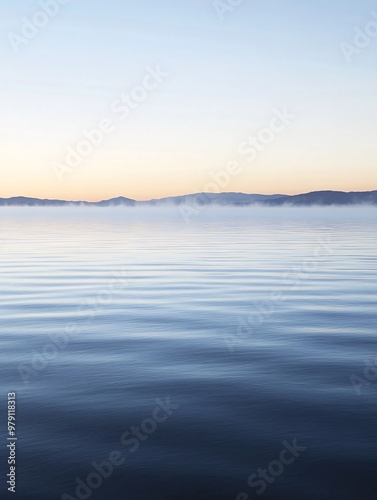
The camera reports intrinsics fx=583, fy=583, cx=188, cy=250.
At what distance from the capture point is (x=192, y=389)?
1236 centimetres

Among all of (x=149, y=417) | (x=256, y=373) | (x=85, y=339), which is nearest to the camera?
(x=149, y=417)

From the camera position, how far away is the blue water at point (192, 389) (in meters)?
8.48

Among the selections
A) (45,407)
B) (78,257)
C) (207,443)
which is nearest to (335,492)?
(207,443)

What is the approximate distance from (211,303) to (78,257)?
860 inches

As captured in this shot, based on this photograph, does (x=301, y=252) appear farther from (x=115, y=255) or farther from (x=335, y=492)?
(x=335, y=492)

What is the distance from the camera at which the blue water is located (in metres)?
8.48

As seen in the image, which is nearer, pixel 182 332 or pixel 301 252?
pixel 182 332

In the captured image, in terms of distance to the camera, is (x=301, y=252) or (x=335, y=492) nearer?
(x=335, y=492)

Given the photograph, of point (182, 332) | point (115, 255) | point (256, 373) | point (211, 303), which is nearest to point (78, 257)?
point (115, 255)

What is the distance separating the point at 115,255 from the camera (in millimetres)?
44344

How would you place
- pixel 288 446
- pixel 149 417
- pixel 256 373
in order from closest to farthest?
pixel 288 446, pixel 149 417, pixel 256 373

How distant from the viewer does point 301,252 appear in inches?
1778

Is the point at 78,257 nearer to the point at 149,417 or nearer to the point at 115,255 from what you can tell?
the point at 115,255

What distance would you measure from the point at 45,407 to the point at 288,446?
4768 mm
